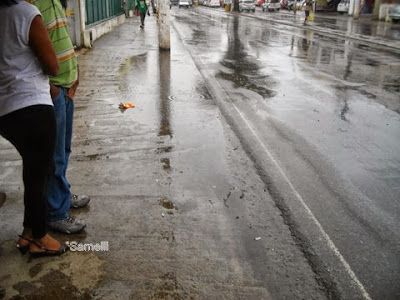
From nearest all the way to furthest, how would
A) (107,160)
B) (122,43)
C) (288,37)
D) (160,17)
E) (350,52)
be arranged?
(107,160), (160,17), (350,52), (122,43), (288,37)

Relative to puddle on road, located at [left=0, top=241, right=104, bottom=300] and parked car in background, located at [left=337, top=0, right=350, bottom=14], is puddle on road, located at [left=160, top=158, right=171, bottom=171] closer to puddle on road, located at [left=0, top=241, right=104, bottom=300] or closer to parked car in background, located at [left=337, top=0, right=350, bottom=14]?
puddle on road, located at [left=0, top=241, right=104, bottom=300]

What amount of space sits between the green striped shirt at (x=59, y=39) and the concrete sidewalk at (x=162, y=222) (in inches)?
50.0

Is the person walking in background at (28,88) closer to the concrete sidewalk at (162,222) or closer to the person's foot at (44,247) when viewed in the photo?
the person's foot at (44,247)

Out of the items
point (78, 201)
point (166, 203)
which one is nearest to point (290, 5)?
point (166, 203)

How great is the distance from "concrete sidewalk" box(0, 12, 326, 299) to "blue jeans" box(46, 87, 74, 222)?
242mm

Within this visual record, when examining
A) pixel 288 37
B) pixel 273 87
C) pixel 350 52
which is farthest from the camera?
pixel 288 37

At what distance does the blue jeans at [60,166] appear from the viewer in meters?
3.14

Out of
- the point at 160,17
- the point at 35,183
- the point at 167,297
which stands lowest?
the point at 167,297

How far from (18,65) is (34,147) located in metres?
0.53

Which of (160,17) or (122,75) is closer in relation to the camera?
(122,75)

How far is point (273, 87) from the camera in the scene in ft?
31.0

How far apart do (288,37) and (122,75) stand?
12.5m

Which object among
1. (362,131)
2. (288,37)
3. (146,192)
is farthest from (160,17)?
(146,192)

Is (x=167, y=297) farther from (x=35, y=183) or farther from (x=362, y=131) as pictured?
(x=362, y=131)
